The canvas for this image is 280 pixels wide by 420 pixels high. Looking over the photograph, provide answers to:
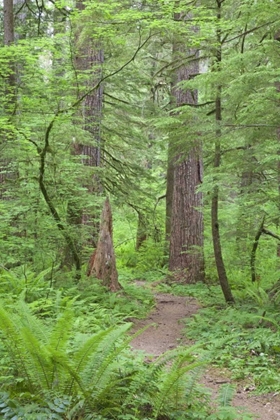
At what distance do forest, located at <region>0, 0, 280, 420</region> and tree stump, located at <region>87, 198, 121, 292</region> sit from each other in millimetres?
27

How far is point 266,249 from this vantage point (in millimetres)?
11320

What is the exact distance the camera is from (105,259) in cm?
826

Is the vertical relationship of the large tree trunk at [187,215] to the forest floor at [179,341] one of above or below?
above

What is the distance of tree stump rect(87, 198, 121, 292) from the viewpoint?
26.9 feet

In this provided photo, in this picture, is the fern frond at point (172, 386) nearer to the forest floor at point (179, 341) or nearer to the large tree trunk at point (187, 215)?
the forest floor at point (179, 341)

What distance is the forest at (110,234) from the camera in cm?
334

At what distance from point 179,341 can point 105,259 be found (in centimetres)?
246

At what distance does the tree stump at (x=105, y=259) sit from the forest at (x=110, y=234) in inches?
1.1

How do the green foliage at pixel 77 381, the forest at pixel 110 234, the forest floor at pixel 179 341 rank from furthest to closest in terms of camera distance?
the forest floor at pixel 179 341
the forest at pixel 110 234
the green foliage at pixel 77 381

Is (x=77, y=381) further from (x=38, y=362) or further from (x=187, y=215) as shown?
(x=187, y=215)

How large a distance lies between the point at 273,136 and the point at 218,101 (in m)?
1.30

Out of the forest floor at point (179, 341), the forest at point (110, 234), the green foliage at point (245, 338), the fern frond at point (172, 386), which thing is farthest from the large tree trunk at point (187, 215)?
the fern frond at point (172, 386)

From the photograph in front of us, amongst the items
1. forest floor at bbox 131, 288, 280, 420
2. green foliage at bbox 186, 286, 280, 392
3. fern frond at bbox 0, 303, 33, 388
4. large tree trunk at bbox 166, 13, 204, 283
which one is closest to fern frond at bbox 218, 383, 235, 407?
forest floor at bbox 131, 288, 280, 420

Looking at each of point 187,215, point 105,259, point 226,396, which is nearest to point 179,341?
point 105,259
